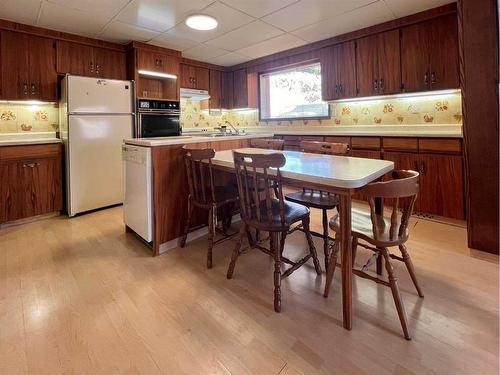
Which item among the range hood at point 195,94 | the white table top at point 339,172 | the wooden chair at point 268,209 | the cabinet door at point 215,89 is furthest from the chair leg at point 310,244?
the cabinet door at point 215,89

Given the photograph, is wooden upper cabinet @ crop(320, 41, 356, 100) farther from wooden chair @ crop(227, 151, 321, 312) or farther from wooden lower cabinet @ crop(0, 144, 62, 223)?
wooden lower cabinet @ crop(0, 144, 62, 223)

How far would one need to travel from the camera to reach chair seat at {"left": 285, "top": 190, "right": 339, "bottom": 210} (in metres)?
2.07

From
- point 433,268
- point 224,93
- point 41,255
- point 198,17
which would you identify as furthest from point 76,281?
point 224,93

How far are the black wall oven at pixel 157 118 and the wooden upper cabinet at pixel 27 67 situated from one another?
1034 millimetres

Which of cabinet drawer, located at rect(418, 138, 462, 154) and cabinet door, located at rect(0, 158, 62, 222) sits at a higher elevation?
cabinet drawer, located at rect(418, 138, 462, 154)

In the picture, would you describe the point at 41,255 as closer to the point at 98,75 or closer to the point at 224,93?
the point at 98,75

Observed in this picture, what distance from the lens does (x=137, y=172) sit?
2.44 meters

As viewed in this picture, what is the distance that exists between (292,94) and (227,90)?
4.66 feet

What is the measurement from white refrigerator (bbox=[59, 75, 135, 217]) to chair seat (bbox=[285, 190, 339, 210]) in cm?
260

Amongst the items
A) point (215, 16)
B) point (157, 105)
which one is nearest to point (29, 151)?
point (157, 105)

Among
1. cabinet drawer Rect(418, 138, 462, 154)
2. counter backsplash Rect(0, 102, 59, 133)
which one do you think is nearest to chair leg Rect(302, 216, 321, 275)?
cabinet drawer Rect(418, 138, 462, 154)

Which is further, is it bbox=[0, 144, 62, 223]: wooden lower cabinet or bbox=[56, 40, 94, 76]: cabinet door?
bbox=[56, 40, 94, 76]: cabinet door

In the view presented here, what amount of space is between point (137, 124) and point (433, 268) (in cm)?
376

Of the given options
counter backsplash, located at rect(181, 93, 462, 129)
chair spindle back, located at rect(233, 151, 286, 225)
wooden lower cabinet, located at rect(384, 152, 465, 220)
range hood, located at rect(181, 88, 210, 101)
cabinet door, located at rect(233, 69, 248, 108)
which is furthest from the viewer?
cabinet door, located at rect(233, 69, 248, 108)
